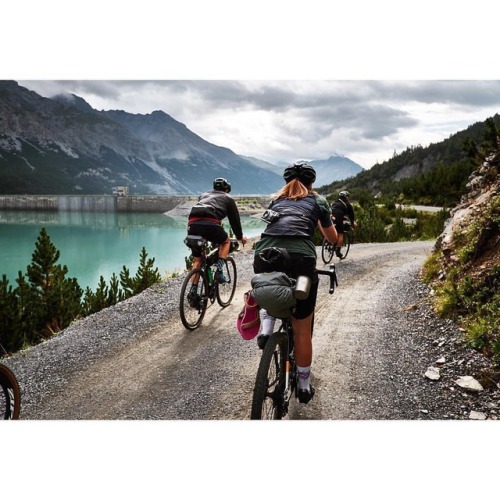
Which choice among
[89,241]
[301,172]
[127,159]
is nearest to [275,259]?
[301,172]

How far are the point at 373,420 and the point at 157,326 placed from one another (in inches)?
149

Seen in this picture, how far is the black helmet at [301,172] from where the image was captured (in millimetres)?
3627

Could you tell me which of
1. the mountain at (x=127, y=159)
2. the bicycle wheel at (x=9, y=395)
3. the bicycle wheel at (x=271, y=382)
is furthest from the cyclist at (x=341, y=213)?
the bicycle wheel at (x=9, y=395)

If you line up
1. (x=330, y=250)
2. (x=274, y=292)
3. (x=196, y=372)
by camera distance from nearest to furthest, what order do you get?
(x=274, y=292) → (x=196, y=372) → (x=330, y=250)

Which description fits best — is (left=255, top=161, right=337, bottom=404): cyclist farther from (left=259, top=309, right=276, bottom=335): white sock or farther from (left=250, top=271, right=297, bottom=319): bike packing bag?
(left=250, top=271, right=297, bottom=319): bike packing bag

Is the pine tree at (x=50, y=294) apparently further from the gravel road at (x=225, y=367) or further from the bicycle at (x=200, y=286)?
the bicycle at (x=200, y=286)

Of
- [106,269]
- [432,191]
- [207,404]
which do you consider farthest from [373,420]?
[432,191]

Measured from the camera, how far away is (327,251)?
12.8 m

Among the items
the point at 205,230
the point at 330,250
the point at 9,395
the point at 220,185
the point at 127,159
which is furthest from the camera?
the point at 127,159

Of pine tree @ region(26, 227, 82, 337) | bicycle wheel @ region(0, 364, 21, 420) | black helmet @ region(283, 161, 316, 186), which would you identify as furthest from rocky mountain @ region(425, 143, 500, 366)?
pine tree @ region(26, 227, 82, 337)

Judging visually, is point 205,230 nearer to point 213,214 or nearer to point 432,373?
point 213,214

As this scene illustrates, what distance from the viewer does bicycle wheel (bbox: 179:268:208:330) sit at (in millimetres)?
6162

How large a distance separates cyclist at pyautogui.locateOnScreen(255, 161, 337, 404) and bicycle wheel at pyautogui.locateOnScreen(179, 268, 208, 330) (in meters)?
2.79

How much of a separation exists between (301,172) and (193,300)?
3319mm
